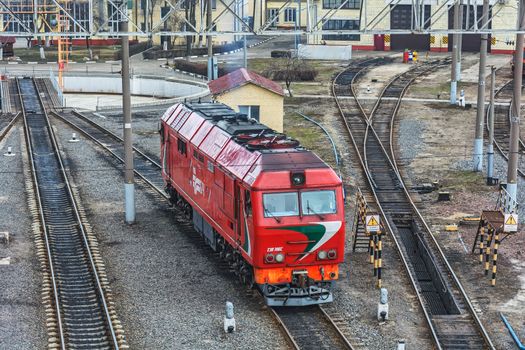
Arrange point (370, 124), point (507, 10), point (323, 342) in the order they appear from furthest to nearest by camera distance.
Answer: point (507, 10)
point (370, 124)
point (323, 342)

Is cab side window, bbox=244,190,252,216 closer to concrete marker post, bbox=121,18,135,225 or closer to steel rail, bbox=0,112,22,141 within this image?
concrete marker post, bbox=121,18,135,225

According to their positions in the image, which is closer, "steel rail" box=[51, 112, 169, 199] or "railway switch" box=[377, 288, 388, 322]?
"railway switch" box=[377, 288, 388, 322]

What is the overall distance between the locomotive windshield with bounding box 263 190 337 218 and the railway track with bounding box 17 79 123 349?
3997mm

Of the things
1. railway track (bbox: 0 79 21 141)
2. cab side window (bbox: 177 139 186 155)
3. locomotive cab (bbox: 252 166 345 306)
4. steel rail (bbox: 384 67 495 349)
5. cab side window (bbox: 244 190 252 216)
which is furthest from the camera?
railway track (bbox: 0 79 21 141)

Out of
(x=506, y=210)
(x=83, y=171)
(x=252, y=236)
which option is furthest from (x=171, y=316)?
(x=83, y=171)

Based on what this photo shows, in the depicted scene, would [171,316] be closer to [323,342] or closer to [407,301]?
[323,342]

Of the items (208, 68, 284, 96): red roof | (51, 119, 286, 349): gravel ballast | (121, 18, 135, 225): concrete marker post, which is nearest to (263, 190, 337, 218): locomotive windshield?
(51, 119, 286, 349): gravel ballast

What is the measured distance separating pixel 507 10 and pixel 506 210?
4966 cm

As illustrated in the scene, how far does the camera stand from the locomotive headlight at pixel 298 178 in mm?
21500

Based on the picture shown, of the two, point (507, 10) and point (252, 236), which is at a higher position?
point (507, 10)

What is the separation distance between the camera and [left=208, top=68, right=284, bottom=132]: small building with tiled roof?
4012 centimetres

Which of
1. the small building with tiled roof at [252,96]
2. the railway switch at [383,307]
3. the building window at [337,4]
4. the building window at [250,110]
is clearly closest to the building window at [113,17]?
the small building with tiled roof at [252,96]

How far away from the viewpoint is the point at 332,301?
22.3m

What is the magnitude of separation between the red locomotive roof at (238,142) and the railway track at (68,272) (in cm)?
392
